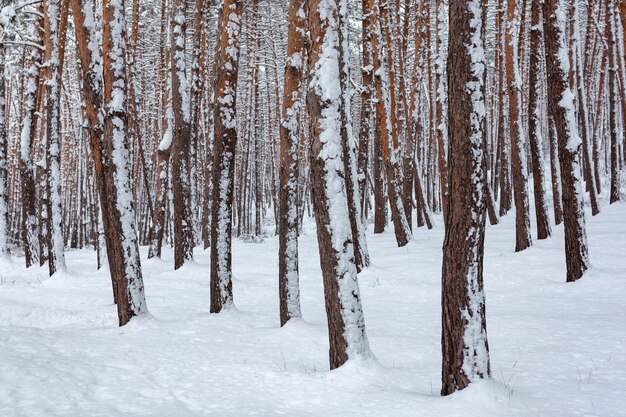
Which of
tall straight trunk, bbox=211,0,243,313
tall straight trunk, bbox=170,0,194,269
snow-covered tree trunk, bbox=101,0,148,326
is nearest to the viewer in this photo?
snow-covered tree trunk, bbox=101,0,148,326

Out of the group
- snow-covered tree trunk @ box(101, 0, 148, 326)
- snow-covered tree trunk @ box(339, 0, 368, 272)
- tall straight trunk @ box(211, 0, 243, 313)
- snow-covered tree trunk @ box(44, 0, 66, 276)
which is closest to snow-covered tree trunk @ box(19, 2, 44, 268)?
snow-covered tree trunk @ box(44, 0, 66, 276)

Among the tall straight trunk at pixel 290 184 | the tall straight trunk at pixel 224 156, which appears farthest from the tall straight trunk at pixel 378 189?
the tall straight trunk at pixel 290 184

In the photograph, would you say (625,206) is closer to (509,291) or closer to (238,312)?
(509,291)

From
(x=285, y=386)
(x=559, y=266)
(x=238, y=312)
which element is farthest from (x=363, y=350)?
(x=559, y=266)

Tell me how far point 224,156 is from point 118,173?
1537mm

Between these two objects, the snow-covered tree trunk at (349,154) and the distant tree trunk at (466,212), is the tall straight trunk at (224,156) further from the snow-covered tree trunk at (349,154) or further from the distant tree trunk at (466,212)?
the distant tree trunk at (466,212)

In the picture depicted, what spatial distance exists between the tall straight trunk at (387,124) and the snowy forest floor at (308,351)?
3.41 meters

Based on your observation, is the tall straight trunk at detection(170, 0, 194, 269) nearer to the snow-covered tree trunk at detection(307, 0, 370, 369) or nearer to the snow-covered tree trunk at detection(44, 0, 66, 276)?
the snow-covered tree trunk at detection(44, 0, 66, 276)

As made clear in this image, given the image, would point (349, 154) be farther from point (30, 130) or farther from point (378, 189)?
point (30, 130)

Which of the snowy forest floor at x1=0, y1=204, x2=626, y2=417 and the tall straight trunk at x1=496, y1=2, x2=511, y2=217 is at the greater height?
the tall straight trunk at x1=496, y1=2, x2=511, y2=217

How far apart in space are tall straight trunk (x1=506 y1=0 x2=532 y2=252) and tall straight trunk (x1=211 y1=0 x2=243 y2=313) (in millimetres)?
6906

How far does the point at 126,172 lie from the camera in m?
6.59

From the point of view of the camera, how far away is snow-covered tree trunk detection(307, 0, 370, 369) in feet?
15.2

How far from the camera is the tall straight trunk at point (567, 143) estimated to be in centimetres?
816
